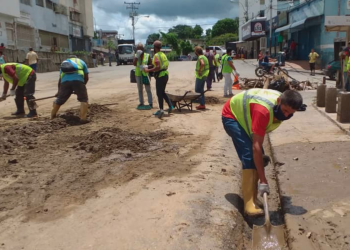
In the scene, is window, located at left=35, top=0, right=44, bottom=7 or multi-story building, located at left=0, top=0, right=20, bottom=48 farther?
window, located at left=35, top=0, right=44, bottom=7

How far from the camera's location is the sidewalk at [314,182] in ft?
11.2

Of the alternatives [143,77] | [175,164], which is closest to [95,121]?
[143,77]

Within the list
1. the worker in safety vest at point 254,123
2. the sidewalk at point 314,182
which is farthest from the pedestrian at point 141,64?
the worker in safety vest at point 254,123

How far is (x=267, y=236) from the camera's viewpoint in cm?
358

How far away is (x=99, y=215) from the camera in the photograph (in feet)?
12.1

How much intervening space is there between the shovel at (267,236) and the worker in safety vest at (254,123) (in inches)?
7.5

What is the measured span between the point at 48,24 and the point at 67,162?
3861 centimetres

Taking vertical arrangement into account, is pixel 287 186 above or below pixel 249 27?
below

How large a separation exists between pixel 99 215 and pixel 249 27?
47972 mm

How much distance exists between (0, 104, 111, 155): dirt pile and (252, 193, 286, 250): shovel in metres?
4.10

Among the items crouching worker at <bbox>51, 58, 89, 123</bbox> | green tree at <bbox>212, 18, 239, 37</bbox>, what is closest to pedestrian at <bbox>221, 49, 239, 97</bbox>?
crouching worker at <bbox>51, 58, 89, 123</bbox>

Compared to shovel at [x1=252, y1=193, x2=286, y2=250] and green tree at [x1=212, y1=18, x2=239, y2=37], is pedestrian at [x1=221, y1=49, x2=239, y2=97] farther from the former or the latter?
green tree at [x1=212, y1=18, x2=239, y2=37]

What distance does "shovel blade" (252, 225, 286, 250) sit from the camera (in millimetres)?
3455

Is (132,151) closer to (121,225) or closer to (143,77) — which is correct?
(121,225)
